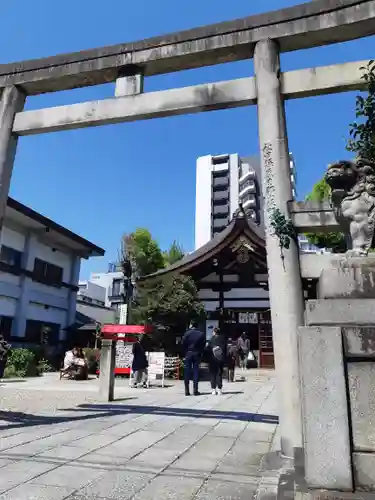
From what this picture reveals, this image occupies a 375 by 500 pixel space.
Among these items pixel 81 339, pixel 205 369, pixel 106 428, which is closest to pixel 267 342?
pixel 205 369

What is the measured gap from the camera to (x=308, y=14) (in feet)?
17.2

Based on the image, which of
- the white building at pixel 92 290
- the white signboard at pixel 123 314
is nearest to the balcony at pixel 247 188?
the white building at pixel 92 290

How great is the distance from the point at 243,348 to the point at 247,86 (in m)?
16.2

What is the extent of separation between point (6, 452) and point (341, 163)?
4.67m

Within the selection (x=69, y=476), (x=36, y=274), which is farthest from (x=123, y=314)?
(x=69, y=476)

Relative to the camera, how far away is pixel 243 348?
19.7 meters

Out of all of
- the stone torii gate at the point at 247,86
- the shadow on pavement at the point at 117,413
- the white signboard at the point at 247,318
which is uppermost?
the stone torii gate at the point at 247,86

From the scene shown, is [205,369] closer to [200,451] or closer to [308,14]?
[200,451]

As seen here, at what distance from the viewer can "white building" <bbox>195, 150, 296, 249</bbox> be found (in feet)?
240

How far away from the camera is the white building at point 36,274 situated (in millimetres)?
18672

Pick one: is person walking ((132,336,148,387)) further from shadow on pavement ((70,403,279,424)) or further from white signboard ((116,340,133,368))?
shadow on pavement ((70,403,279,424))

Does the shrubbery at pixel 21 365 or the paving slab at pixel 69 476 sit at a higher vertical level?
the shrubbery at pixel 21 365

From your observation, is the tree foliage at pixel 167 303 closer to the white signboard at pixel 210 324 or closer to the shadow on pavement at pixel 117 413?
the white signboard at pixel 210 324

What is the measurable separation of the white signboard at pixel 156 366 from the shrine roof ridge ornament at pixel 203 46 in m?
9.71
